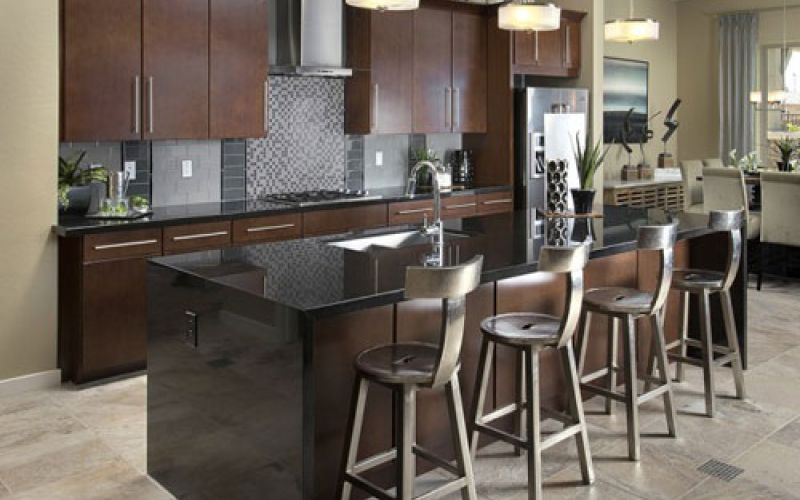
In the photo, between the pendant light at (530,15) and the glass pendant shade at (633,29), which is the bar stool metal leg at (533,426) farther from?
the glass pendant shade at (633,29)

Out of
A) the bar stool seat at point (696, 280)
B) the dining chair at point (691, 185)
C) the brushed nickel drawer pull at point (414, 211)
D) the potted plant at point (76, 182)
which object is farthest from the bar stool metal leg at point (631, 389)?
the dining chair at point (691, 185)

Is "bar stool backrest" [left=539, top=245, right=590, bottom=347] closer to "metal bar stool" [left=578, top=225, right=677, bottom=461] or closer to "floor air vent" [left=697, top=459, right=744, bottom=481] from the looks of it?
"metal bar stool" [left=578, top=225, right=677, bottom=461]

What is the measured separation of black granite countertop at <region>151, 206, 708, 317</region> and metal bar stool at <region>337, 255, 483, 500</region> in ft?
0.72

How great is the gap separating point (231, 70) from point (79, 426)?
253 cm

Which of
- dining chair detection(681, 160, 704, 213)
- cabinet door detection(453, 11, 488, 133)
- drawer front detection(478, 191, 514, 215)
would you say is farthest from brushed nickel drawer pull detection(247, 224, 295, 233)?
dining chair detection(681, 160, 704, 213)

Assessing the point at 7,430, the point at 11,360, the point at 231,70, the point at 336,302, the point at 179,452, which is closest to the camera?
the point at 336,302

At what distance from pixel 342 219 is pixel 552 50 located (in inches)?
111

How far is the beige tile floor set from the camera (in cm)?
316

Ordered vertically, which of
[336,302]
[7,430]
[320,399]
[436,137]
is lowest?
[7,430]

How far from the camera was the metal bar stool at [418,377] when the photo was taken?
8.02 ft

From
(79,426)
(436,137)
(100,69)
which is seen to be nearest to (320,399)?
(79,426)

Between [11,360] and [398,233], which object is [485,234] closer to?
[398,233]

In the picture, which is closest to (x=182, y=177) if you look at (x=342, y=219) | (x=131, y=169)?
(x=131, y=169)

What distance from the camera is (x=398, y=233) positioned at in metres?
3.97
